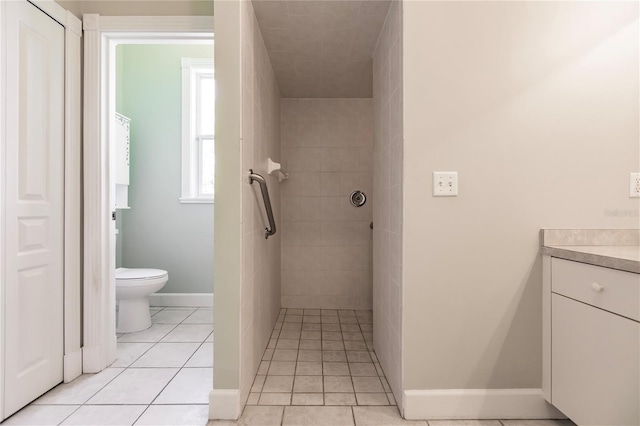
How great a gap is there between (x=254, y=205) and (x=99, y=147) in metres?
0.93

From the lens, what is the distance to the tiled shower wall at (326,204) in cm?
345

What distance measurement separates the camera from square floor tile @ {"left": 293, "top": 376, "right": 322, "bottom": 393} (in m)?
1.86

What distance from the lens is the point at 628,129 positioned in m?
1.59

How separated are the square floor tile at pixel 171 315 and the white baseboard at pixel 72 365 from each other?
38.3 inches

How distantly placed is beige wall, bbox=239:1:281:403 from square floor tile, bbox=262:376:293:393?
0.09m

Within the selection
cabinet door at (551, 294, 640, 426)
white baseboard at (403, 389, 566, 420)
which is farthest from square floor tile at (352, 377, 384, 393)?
cabinet door at (551, 294, 640, 426)

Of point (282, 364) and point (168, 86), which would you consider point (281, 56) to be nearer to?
point (168, 86)

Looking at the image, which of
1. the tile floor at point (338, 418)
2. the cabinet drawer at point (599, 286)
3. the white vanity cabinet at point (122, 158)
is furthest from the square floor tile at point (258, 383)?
the white vanity cabinet at point (122, 158)

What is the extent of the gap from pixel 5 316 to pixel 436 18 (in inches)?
89.7

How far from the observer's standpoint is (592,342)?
1.31m

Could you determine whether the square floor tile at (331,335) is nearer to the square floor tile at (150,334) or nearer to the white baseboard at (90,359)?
the square floor tile at (150,334)

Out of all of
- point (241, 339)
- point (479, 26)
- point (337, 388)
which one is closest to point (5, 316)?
point (241, 339)

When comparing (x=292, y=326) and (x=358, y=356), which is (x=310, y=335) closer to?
(x=292, y=326)

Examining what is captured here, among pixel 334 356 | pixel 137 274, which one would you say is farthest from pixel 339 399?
pixel 137 274
